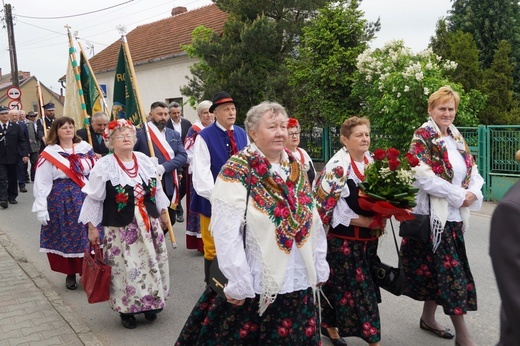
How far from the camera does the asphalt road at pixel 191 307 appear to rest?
180 inches

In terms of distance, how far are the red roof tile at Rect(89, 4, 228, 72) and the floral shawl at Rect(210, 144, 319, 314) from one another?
20.5 meters

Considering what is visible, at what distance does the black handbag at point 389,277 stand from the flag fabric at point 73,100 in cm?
475

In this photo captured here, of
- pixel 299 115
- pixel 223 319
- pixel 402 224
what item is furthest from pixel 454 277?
pixel 299 115

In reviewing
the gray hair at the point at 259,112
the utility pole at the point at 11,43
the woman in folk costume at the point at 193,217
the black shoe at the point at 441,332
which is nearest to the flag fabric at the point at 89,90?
the woman in folk costume at the point at 193,217

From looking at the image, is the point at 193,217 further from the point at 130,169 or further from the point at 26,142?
the point at 26,142

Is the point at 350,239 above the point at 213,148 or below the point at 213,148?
below

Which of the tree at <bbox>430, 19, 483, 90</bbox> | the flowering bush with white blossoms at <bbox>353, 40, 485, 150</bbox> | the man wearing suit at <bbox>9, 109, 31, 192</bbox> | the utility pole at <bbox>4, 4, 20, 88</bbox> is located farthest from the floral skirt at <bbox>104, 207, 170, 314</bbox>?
the utility pole at <bbox>4, 4, 20, 88</bbox>

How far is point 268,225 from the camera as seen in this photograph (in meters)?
3.10

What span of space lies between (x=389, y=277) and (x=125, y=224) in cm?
231

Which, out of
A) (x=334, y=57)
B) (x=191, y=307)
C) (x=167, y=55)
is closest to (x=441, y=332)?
(x=191, y=307)

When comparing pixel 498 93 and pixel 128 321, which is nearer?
pixel 128 321

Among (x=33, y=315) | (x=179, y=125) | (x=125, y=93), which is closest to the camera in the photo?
(x=33, y=315)

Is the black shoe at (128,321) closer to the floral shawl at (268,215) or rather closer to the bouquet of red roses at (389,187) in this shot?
the floral shawl at (268,215)

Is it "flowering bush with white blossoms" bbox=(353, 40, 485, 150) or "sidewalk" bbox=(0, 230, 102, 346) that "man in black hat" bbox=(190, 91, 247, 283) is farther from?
"flowering bush with white blossoms" bbox=(353, 40, 485, 150)
